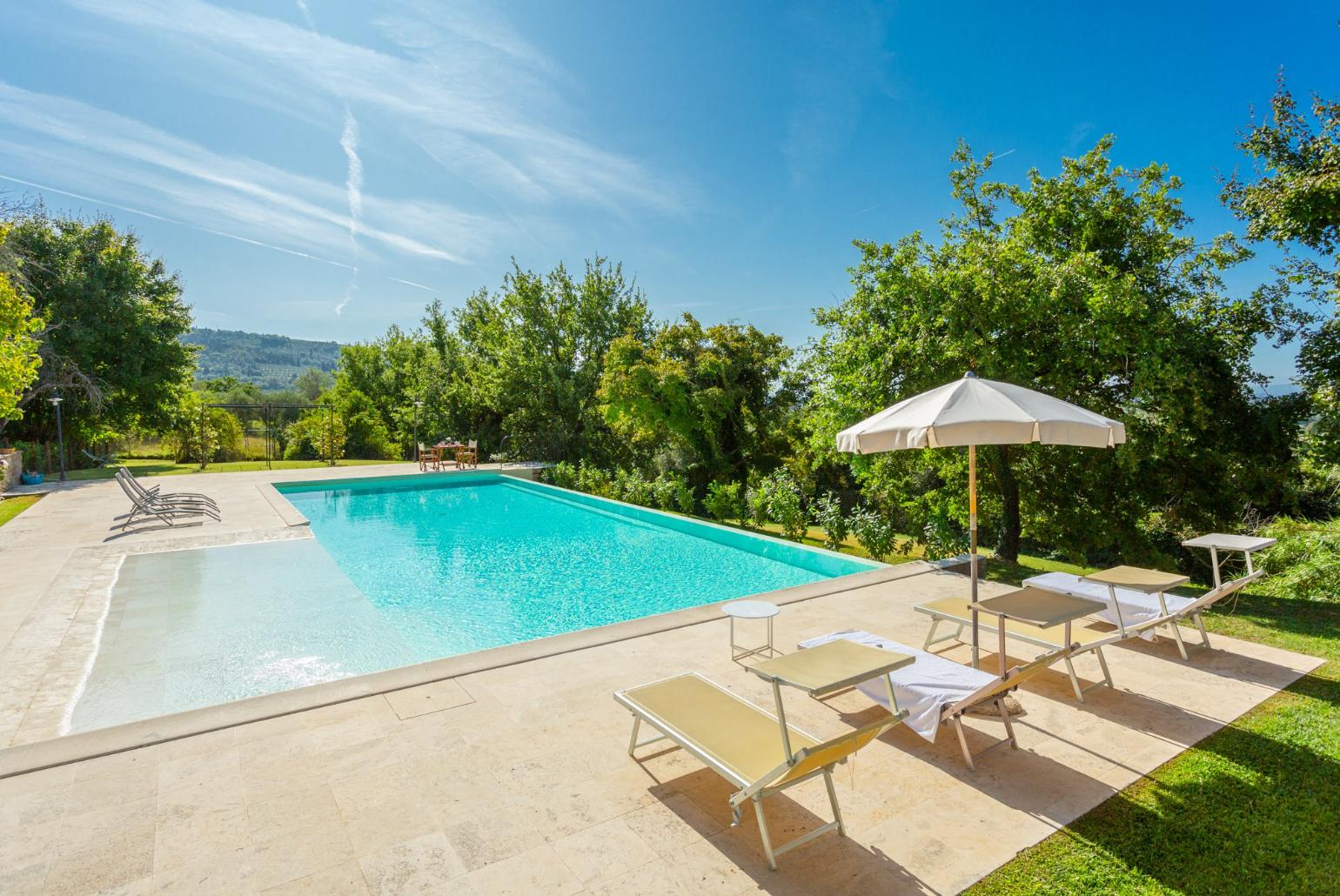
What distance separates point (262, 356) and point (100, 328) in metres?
120

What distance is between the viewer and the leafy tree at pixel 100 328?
1825 centimetres

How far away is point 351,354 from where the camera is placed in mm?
32031

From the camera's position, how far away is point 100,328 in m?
19.1

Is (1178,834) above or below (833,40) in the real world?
below

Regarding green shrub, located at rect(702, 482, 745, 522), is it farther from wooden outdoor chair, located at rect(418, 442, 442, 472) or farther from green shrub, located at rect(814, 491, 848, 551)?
wooden outdoor chair, located at rect(418, 442, 442, 472)

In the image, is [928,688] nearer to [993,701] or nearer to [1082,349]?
[993,701]

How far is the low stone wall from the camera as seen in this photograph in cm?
1386

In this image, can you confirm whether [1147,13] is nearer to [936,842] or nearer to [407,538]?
[936,842]

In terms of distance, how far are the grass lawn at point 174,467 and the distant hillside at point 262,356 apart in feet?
278

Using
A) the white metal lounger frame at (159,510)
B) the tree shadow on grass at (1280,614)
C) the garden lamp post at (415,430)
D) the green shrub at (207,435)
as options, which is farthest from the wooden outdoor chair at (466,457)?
the tree shadow on grass at (1280,614)

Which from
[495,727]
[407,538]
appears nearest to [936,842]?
[495,727]

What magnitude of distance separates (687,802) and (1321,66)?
12407 millimetres

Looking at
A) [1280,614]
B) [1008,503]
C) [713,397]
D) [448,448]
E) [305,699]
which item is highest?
[713,397]

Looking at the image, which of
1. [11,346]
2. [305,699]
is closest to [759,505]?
[305,699]
